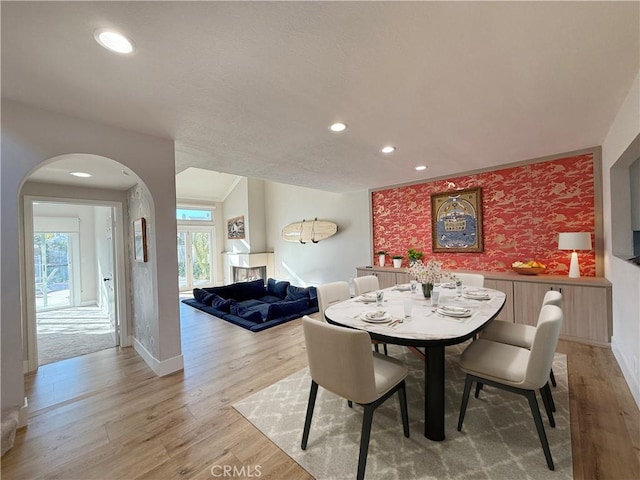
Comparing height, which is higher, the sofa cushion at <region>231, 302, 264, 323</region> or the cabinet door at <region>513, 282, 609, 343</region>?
the cabinet door at <region>513, 282, 609, 343</region>

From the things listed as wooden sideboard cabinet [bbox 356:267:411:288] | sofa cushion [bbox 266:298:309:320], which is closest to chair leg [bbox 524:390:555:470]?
wooden sideboard cabinet [bbox 356:267:411:288]

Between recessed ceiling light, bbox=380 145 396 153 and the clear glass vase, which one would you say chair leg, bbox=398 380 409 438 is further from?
recessed ceiling light, bbox=380 145 396 153

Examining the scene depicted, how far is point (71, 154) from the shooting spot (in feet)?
7.14

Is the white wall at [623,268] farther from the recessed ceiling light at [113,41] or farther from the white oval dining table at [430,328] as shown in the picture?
the recessed ceiling light at [113,41]

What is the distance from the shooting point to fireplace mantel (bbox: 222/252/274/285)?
780 cm

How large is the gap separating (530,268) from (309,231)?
4465mm

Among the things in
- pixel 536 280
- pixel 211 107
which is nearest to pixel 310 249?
pixel 536 280

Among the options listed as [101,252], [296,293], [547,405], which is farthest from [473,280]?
[101,252]

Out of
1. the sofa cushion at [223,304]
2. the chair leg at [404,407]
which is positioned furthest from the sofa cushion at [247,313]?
the chair leg at [404,407]

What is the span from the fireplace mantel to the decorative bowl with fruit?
6118 mm

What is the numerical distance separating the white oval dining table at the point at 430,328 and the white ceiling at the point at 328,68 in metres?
1.64

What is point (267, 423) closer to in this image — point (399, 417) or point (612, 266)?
point (399, 417)

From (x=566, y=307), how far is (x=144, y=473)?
448 cm

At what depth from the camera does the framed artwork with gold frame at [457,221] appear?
4406 mm
